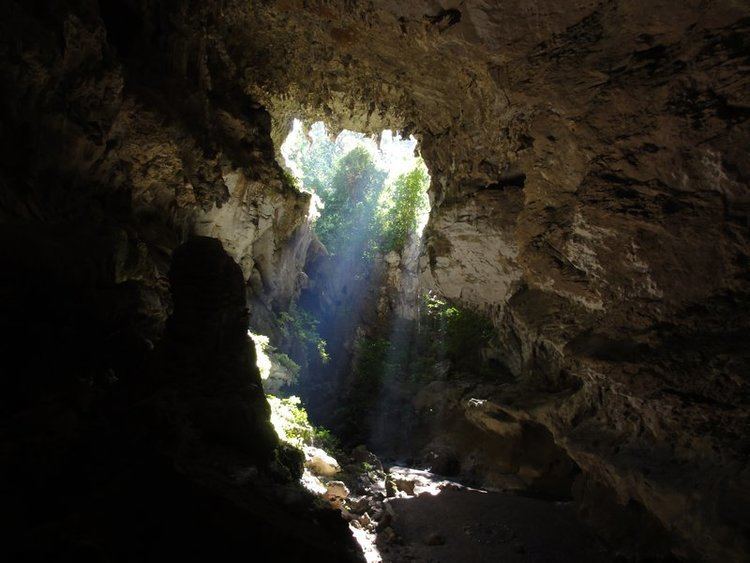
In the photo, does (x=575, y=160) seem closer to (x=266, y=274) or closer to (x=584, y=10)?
(x=584, y=10)

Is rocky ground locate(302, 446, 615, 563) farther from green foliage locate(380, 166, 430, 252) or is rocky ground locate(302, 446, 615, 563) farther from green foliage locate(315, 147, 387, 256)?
green foliage locate(315, 147, 387, 256)

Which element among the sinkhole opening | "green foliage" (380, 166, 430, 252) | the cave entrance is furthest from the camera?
"green foliage" (380, 166, 430, 252)

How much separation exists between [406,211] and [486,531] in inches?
736

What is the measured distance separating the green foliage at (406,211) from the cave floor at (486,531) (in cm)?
1630

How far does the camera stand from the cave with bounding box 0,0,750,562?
3535 millimetres

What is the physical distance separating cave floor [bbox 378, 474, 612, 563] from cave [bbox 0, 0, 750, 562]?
0.23 feet

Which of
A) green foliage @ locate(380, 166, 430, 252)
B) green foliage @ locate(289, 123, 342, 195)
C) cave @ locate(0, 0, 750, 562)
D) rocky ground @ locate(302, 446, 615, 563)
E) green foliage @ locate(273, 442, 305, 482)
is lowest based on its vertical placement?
rocky ground @ locate(302, 446, 615, 563)

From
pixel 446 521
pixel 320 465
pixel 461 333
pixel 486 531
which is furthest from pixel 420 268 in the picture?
pixel 486 531

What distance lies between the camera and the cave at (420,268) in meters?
3.54

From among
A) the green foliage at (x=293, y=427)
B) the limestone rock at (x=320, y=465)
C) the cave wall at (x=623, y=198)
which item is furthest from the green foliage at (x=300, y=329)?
the cave wall at (x=623, y=198)

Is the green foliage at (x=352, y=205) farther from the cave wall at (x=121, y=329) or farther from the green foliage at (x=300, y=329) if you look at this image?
the cave wall at (x=121, y=329)

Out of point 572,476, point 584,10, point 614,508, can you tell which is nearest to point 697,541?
point 614,508

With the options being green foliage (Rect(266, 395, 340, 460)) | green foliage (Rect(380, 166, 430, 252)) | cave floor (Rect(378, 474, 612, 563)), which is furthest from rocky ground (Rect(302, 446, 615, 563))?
green foliage (Rect(380, 166, 430, 252))

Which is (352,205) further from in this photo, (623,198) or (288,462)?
(288,462)
